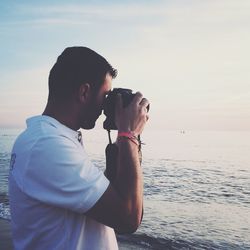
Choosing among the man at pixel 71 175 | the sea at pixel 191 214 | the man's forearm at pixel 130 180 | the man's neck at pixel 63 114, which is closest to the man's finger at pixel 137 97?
the man at pixel 71 175

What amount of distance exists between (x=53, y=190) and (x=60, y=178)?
7 cm

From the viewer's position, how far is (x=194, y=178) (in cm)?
2580

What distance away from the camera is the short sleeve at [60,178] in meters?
1.56

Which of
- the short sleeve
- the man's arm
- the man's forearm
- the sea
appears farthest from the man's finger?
the sea

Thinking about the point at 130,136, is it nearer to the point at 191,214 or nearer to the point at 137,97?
the point at 137,97

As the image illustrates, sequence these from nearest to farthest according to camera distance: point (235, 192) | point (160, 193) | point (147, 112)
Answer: point (147, 112) → point (160, 193) → point (235, 192)

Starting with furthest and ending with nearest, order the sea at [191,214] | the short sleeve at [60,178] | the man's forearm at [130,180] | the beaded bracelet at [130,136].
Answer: the sea at [191,214], the beaded bracelet at [130,136], the man's forearm at [130,180], the short sleeve at [60,178]

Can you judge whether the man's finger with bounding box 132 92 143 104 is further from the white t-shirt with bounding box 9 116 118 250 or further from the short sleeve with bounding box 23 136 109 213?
the short sleeve with bounding box 23 136 109 213

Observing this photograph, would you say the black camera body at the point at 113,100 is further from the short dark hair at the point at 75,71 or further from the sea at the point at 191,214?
the sea at the point at 191,214

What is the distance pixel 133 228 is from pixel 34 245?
0.48m

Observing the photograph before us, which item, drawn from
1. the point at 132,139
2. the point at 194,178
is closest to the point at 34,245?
the point at 132,139

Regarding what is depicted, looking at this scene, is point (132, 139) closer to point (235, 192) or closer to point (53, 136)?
point (53, 136)

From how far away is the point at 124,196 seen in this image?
166cm

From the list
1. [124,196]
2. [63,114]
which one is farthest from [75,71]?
[124,196]
